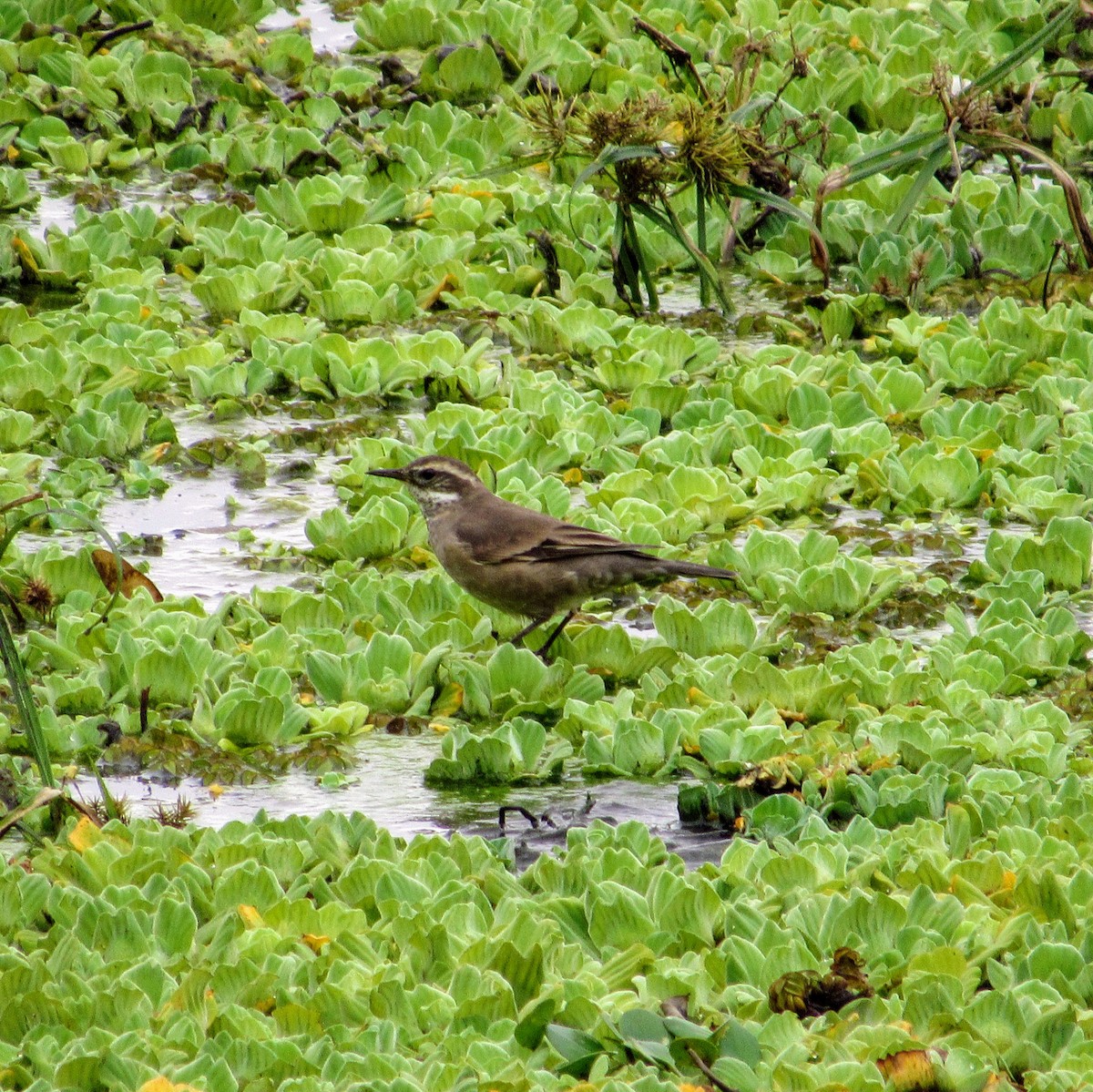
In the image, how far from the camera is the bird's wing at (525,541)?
6711 mm

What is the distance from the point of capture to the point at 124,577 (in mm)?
6668

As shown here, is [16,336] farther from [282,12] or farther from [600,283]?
[282,12]

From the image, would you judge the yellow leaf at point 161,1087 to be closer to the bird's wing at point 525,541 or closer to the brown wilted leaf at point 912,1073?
the brown wilted leaf at point 912,1073

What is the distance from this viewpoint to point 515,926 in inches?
170

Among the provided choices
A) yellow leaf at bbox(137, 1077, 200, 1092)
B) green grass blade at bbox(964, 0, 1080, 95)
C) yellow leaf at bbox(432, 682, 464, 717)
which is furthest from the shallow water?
green grass blade at bbox(964, 0, 1080, 95)

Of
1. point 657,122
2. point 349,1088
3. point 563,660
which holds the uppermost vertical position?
point 657,122

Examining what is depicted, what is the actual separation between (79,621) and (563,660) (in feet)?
5.46

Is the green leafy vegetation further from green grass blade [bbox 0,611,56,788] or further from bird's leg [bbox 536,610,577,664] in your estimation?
bird's leg [bbox 536,610,577,664]

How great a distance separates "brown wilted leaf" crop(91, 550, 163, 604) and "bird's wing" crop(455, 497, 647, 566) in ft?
3.69

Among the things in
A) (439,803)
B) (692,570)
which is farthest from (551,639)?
(439,803)

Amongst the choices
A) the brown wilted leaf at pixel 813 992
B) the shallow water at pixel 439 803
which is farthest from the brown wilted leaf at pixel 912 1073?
the shallow water at pixel 439 803

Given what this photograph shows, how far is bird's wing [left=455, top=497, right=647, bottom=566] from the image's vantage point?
264 inches

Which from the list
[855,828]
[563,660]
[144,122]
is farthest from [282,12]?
[855,828]

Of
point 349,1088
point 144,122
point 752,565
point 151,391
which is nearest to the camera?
point 349,1088
